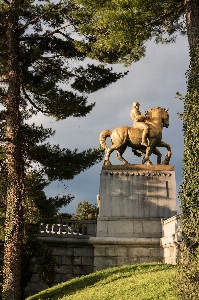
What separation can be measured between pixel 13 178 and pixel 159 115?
6133 millimetres

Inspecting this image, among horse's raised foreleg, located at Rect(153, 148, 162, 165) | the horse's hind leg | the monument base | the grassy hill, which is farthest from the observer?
horse's raised foreleg, located at Rect(153, 148, 162, 165)

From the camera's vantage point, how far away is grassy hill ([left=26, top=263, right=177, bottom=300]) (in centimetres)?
780

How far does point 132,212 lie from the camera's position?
13.7 metres

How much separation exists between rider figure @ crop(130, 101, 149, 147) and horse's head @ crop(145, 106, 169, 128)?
0.32 meters

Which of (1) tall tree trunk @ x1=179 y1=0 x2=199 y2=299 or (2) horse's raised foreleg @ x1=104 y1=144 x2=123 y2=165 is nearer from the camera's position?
(1) tall tree trunk @ x1=179 y1=0 x2=199 y2=299

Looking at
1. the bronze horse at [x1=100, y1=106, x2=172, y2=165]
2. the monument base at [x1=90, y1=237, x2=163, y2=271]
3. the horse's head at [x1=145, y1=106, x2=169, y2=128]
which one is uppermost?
the horse's head at [x1=145, y1=106, x2=169, y2=128]

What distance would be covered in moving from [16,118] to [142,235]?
5.86 meters

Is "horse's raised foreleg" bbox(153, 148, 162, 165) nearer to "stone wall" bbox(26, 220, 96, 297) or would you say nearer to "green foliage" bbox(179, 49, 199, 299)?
"stone wall" bbox(26, 220, 96, 297)

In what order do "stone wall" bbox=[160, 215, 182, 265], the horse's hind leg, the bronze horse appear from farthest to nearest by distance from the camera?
the horse's hind leg → the bronze horse → "stone wall" bbox=[160, 215, 182, 265]

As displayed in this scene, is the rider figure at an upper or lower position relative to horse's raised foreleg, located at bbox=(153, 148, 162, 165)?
upper

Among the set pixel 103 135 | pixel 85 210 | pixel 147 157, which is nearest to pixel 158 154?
pixel 147 157

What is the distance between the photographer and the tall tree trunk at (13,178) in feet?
35.1

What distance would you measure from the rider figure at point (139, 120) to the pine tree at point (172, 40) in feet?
7.84

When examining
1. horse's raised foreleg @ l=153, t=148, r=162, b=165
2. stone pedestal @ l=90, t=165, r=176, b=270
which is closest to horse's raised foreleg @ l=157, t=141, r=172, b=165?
horse's raised foreleg @ l=153, t=148, r=162, b=165
